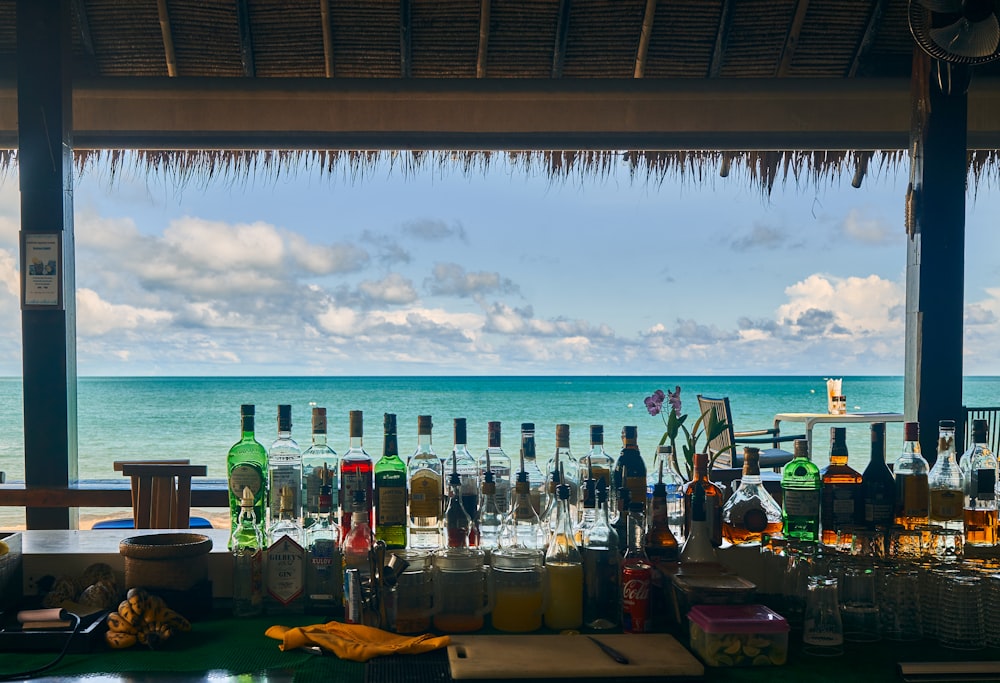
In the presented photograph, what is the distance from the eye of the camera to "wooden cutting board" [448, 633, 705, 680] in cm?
137

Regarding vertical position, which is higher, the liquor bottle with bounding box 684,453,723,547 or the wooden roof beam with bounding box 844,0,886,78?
the wooden roof beam with bounding box 844,0,886,78

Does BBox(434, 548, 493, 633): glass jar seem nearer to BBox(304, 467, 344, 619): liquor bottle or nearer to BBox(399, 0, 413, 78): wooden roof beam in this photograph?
BBox(304, 467, 344, 619): liquor bottle

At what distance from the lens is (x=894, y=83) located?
4.35 metres

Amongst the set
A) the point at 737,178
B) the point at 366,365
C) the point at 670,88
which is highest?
the point at 670,88

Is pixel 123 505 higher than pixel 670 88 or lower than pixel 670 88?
lower

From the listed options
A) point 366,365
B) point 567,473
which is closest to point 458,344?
point 366,365

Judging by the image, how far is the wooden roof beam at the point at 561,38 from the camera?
13.8ft

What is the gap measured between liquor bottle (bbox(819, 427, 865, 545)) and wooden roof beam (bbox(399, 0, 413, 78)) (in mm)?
3126

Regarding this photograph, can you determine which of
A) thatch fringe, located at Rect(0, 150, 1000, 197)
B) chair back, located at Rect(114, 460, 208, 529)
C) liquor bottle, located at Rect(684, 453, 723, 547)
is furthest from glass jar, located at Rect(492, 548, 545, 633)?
thatch fringe, located at Rect(0, 150, 1000, 197)

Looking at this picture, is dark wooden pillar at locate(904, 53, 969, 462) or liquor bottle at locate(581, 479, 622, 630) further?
dark wooden pillar at locate(904, 53, 969, 462)

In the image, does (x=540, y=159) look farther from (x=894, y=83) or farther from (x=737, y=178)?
(x=894, y=83)

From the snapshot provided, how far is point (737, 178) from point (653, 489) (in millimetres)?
3711

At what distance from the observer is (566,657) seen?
1.43m

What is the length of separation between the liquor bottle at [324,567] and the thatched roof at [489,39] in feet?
10.2
